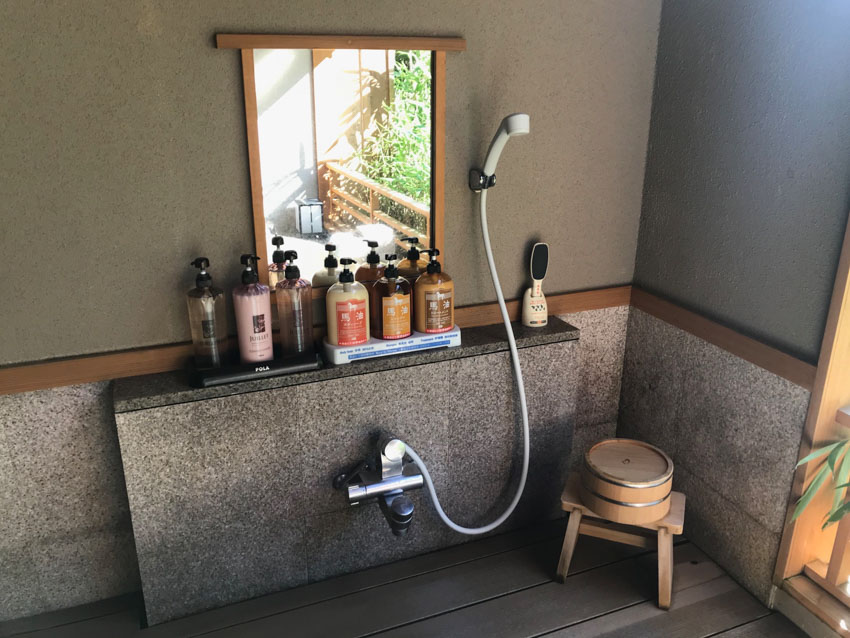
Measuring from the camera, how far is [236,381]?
1764 mm

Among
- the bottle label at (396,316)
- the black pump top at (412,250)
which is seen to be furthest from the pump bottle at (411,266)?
the bottle label at (396,316)

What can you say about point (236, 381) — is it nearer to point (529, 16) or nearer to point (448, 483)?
point (448, 483)

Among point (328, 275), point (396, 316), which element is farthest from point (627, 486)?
point (328, 275)

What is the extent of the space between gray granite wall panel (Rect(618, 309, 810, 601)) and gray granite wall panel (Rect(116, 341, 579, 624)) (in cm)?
31

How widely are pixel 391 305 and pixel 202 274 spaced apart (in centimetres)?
49

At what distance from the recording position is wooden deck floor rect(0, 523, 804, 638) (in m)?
1.87

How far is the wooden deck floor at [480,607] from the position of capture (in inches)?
73.7

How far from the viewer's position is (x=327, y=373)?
1.85 m

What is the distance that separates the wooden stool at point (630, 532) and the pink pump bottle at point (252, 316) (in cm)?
95

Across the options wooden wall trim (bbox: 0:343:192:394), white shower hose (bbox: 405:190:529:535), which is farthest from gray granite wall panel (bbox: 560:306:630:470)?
wooden wall trim (bbox: 0:343:192:394)

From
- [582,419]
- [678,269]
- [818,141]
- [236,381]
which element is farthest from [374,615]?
[818,141]

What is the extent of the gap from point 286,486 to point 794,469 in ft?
4.43

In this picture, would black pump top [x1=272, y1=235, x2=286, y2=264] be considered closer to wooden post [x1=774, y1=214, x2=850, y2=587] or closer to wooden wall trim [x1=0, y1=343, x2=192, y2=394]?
wooden wall trim [x1=0, y1=343, x2=192, y2=394]

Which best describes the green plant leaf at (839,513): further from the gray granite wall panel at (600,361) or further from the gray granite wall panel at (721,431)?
the gray granite wall panel at (600,361)
